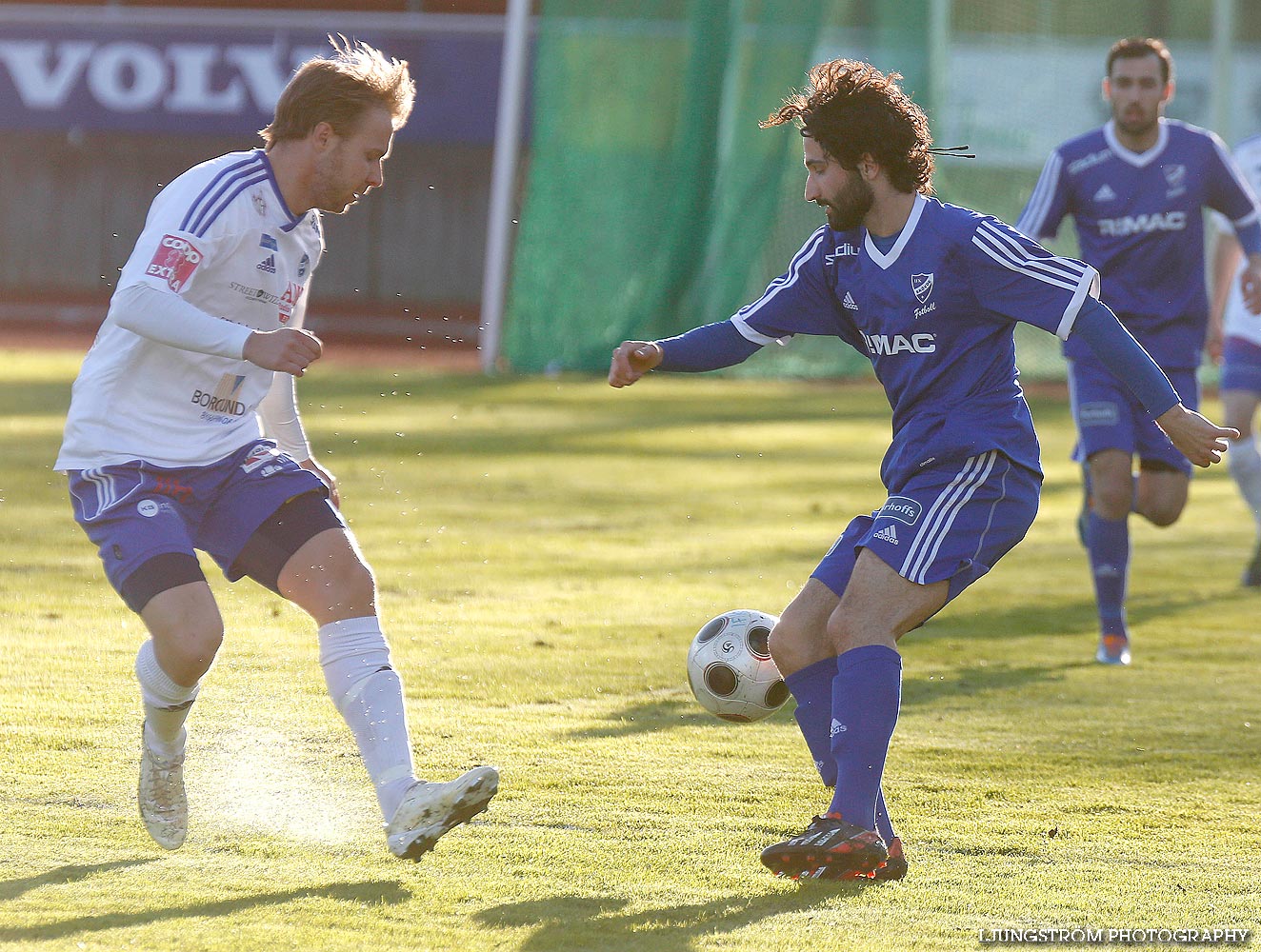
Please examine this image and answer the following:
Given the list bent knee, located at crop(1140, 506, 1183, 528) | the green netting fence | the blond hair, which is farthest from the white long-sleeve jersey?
the green netting fence

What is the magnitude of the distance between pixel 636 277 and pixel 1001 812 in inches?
498

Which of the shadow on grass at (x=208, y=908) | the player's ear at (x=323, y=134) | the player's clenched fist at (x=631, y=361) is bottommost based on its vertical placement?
the shadow on grass at (x=208, y=908)

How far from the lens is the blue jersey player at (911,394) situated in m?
3.93

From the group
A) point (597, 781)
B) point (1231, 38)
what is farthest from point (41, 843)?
point (1231, 38)

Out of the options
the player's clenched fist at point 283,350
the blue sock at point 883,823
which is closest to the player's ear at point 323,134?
the player's clenched fist at point 283,350

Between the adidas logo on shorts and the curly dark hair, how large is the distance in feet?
2.57

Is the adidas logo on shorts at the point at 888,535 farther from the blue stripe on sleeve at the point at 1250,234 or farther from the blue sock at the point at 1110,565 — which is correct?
the blue stripe on sleeve at the point at 1250,234

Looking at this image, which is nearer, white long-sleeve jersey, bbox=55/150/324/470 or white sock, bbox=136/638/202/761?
white long-sleeve jersey, bbox=55/150/324/470

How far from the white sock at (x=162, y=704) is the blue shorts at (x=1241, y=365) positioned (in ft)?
19.2

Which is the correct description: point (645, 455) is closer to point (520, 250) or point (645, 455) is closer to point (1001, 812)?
point (520, 250)

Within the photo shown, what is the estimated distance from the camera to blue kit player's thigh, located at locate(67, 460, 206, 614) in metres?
3.78

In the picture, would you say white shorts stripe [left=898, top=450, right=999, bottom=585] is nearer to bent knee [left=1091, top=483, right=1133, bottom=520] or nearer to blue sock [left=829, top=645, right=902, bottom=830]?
blue sock [left=829, top=645, right=902, bottom=830]

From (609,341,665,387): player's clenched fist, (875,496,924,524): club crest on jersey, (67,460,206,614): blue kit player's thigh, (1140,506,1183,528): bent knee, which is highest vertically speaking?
(609,341,665,387): player's clenched fist

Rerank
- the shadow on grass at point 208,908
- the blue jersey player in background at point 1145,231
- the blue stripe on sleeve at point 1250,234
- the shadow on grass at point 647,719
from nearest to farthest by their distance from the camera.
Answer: the shadow on grass at point 208,908 < the shadow on grass at point 647,719 < the blue jersey player in background at point 1145,231 < the blue stripe on sleeve at point 1250,234
